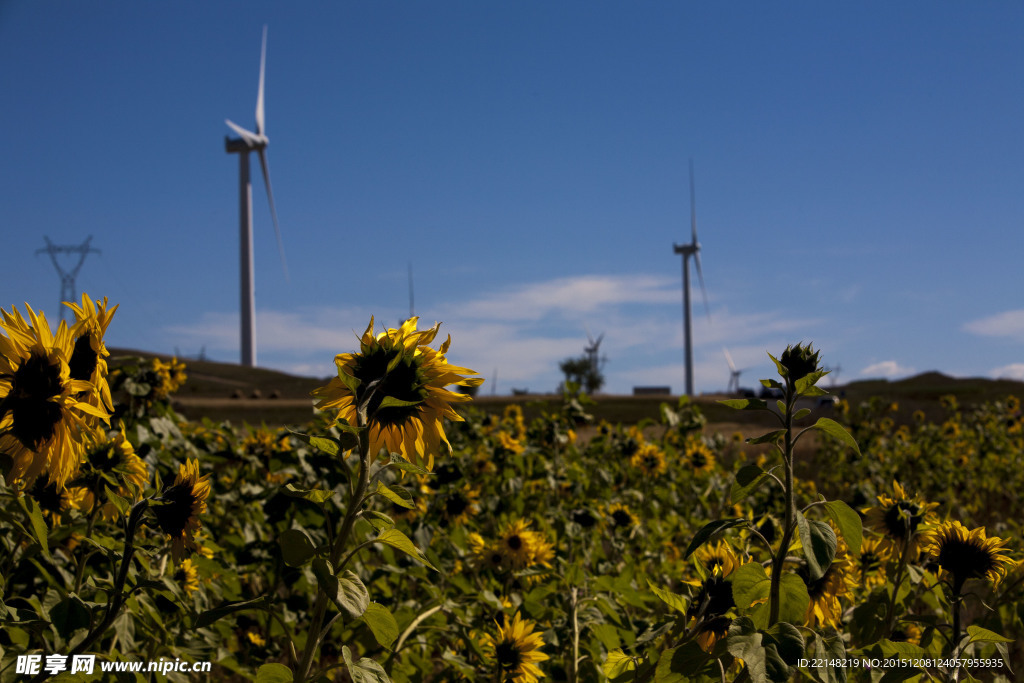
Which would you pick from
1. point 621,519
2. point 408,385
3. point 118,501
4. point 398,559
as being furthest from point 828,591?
point 621,519

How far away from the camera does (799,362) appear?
1520mm

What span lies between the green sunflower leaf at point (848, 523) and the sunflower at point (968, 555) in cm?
88

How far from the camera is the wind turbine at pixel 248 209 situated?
31875mm

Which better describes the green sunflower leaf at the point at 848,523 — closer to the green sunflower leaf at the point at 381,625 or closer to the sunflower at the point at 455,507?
the green sunflower leaf at the point at 381,625

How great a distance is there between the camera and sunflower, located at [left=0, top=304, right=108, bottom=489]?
1330mm

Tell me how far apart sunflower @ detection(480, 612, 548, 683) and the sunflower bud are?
120 cm

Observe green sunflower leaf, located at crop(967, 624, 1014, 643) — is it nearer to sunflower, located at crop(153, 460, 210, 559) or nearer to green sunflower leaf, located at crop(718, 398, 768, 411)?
green sunflower leaf, located at crop(718, 398, 768, 411)

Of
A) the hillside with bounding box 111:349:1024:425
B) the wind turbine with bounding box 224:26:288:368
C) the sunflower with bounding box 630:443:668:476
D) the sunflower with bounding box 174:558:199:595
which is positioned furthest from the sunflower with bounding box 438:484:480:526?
the wind turbine with bounding box 224:26:288:368

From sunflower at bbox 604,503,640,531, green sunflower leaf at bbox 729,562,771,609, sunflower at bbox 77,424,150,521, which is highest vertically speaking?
sunflower at bbox 77,424,150,521

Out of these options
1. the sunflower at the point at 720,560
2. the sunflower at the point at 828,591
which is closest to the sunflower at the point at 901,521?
the sunflower at the point at 828,591

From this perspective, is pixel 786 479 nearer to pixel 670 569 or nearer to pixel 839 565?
pixel 839 565

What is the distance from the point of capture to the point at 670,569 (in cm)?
388

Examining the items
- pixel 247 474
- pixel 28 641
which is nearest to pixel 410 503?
pixel 28 641

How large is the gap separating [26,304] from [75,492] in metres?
1.00
